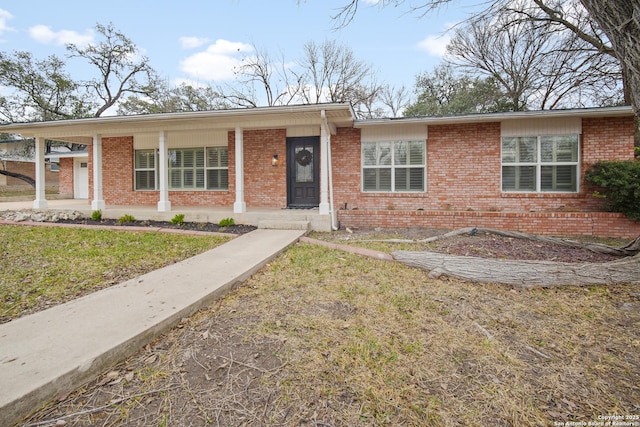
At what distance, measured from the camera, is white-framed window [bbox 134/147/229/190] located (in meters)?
10.5

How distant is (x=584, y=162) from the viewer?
841cm

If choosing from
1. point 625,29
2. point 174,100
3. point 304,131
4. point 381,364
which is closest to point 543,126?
point 625,29

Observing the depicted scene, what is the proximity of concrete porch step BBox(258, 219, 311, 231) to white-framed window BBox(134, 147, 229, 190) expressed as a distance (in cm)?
328

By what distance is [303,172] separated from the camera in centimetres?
1005

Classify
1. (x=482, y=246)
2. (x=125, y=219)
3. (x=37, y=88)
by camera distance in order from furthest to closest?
(x=37, y=88), (x=125, y=219), (x=482, y=246)

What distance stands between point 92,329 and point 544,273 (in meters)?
4.76

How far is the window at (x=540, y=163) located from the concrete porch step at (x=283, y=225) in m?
→ 5.63

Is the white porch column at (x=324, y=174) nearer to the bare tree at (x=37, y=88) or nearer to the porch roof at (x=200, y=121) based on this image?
the porch roof at (x=200, y=121)

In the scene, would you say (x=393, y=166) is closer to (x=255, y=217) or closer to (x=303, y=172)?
(x=303, y=172)

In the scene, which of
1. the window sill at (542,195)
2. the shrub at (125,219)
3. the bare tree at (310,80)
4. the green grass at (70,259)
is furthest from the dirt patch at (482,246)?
the bare tree at (310,80)

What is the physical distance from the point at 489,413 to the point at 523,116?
326 inches

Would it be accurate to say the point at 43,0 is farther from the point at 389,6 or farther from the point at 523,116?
the point at 523,116

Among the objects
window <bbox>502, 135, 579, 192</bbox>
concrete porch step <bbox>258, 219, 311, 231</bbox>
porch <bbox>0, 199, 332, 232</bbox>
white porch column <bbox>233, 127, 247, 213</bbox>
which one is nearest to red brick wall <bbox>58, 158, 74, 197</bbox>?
porch <bbox>0, 199, 332, 232</bbox>

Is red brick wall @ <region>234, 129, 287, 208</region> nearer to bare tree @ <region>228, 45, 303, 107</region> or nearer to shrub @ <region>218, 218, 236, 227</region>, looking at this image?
shrub @ <region>218, 218, 236, 227</region>
